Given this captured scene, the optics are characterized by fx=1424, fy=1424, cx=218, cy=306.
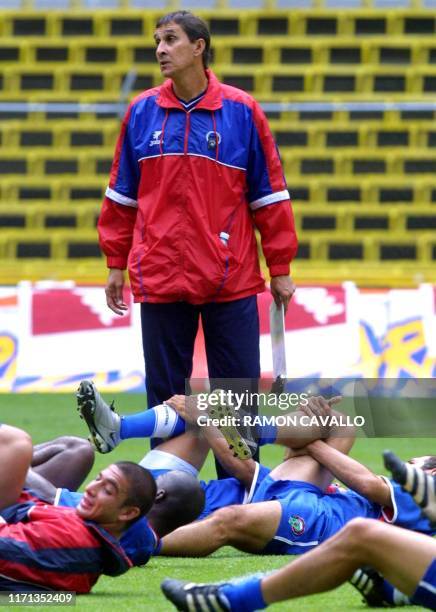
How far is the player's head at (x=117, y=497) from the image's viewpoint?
4898 millimetres

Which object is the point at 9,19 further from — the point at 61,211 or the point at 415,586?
the point at 415,586

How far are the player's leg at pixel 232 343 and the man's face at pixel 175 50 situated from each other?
1.16m

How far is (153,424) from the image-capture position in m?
6.43

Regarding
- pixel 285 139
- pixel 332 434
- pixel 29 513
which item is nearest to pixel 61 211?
pixel 285 139

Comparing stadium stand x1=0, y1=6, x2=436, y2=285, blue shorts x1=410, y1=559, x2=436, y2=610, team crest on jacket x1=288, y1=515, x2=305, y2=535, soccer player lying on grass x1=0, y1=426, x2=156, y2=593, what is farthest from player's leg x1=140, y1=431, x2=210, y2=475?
stadium stand x1=0, y1=6, x2=436, y2=285

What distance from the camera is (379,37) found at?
16.8 meters

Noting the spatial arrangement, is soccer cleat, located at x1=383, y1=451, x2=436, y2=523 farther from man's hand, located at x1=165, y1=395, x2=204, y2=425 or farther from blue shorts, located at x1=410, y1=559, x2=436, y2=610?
man's hand, located at x1=165, y1=395, x2=204, y2=425

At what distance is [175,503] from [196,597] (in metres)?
1.64

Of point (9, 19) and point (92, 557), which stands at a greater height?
point (9, 19)

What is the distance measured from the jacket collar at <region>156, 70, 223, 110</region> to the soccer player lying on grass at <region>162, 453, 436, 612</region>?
320cm

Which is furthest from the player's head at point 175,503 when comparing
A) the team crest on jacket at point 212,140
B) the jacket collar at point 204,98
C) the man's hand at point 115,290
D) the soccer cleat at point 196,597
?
the jacket collar at point 204,98

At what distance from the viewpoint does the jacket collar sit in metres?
6.94

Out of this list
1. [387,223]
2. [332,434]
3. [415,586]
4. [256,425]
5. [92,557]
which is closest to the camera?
[415,586]

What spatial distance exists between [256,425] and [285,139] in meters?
9.79
